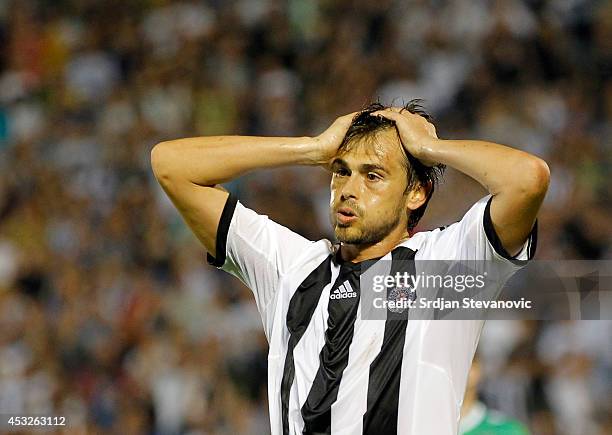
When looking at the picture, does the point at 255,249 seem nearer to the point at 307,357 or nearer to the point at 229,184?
the point at 307,357

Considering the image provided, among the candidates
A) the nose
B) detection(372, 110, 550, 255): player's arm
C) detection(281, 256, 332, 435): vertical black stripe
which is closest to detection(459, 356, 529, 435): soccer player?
detection(281, 256, 332, 435): vertical black stripe

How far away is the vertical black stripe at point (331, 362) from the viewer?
113 inches

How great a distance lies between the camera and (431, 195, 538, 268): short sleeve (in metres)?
2.80

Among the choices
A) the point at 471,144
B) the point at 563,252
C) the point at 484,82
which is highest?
the point at 484,82

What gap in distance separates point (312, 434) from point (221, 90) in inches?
206

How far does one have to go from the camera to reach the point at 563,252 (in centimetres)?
571

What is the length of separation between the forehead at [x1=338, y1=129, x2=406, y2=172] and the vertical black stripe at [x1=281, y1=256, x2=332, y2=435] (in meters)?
0.33

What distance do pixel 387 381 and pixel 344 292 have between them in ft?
1.03

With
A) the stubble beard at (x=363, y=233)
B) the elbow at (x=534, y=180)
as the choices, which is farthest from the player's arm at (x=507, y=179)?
the stubble beard at (x=363, y=233)

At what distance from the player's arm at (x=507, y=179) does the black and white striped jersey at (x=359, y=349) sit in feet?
0.13

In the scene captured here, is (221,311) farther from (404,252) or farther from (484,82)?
(404,252)

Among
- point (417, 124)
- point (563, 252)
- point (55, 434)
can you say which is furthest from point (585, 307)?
point (55, 434)

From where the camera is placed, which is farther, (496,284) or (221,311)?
(221,311)

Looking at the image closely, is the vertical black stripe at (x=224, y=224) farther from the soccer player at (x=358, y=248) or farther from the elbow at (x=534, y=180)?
the elbow at (x=534, y=180)
